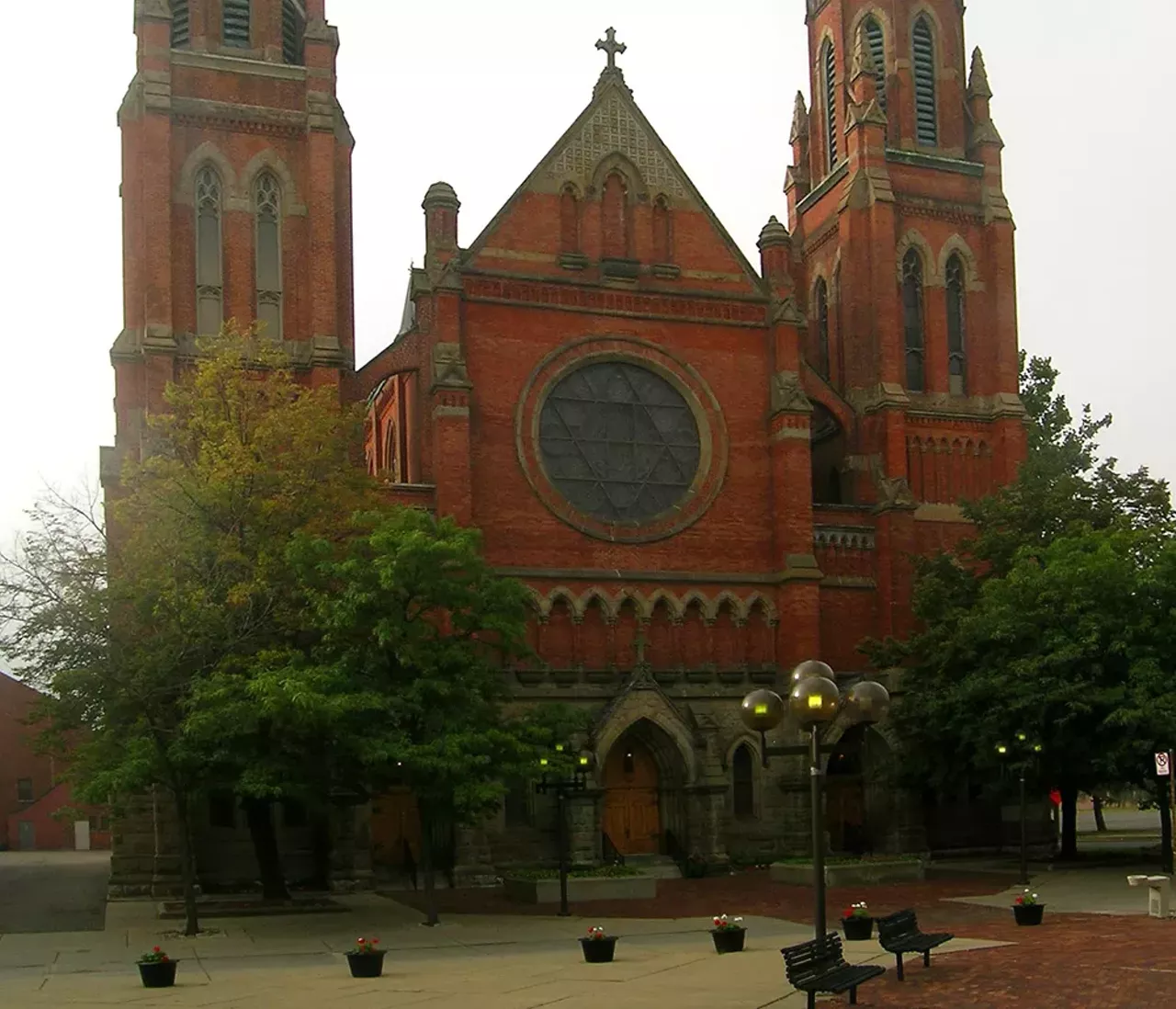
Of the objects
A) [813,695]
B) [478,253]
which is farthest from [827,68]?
[813,695]

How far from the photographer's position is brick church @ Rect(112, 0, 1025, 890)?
42.4m

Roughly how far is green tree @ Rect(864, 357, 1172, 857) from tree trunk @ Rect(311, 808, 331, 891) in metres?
15.3

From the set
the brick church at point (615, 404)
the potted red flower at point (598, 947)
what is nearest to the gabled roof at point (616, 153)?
the brick church at point (615, 404)

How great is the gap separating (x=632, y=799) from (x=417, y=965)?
19003 mm

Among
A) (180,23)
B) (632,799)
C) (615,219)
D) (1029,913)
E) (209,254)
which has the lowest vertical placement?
(1029,913)

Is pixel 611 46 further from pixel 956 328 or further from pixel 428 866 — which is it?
pixel 428 866

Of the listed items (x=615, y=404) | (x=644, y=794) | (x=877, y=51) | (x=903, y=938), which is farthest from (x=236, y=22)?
(x=903, y=938)

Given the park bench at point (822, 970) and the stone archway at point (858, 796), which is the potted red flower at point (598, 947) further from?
the stone archway at point (858, 796)

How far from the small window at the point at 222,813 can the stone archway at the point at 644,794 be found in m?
9.41

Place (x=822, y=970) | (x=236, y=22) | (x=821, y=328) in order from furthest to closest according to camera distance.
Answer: (x=821, y=328) → (x=236, y=22) → (x=822, y=970)

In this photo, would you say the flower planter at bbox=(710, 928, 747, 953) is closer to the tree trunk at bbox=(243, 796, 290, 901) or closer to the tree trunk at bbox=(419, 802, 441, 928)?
the tree trunk at bbox=(419, 802, 441, 928)

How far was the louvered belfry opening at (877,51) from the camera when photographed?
169ft

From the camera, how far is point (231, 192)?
1715 inches

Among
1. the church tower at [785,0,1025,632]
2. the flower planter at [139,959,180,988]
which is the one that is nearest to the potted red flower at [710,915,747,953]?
the flower planter at [139,959,180,988]
